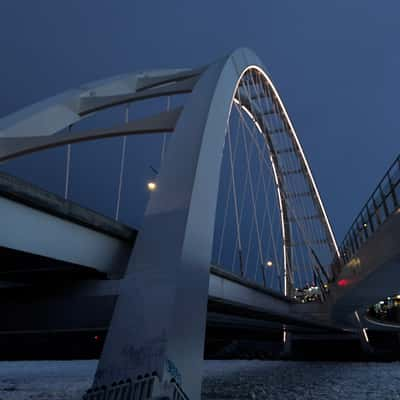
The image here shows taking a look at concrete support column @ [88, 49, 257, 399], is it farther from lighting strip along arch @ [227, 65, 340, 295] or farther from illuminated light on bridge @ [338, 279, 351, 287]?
lighting strip along arch @ [227, 65, 340, 295]

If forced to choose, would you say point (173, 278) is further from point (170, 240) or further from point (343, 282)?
point (343, 282)

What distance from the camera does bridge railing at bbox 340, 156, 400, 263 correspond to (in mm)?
11859

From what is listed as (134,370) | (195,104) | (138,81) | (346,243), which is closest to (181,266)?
(134,370)

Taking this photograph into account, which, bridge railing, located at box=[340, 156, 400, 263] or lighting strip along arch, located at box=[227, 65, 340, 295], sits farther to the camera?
lighting strip along arch, located at box=[227, 65, 340, 295]

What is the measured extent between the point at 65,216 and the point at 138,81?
1070 cm

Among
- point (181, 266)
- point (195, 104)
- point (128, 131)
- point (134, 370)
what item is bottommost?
point (134, 370)

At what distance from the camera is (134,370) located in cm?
604

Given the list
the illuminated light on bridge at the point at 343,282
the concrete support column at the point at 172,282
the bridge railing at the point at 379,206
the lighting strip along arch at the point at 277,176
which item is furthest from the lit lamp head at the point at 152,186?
the lighting strip along arch at the point at 277,176

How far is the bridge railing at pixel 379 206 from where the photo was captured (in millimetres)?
11859

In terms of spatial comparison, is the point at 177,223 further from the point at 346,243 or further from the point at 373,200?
the point at 346,243

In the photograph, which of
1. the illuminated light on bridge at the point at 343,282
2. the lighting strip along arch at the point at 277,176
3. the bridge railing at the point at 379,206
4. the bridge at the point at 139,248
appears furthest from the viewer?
the lighting strip along arch at the point at 277,176

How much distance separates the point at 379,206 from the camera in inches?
509

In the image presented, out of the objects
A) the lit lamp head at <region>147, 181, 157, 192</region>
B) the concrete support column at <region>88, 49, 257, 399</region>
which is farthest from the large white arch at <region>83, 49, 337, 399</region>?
the lit lamp head at <region>147, 181, 157, 192</region>

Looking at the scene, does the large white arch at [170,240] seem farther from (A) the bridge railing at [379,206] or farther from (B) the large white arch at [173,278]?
(A) the bridge railing at [379,206]
